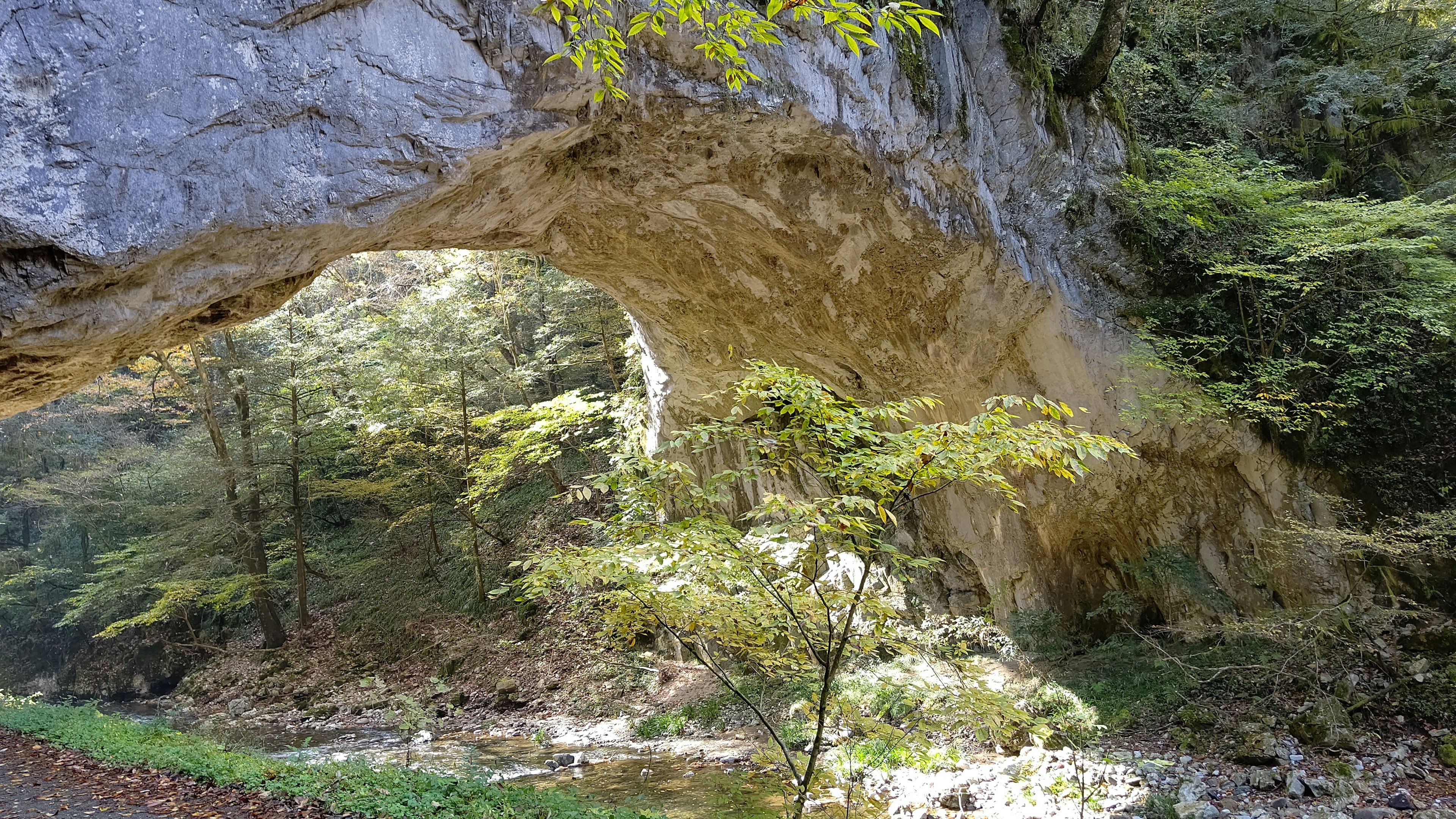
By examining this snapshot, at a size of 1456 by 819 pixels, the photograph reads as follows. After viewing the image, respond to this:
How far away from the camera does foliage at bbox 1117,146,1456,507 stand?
6.76 metres

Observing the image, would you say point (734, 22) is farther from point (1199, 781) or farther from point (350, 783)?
point (1199, 781)

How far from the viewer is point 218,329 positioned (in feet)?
16.1

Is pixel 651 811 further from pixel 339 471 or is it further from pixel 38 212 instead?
pixel 339 471

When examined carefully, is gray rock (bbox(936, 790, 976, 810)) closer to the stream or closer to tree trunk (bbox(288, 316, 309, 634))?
the stream

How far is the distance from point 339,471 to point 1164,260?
50.1 ft

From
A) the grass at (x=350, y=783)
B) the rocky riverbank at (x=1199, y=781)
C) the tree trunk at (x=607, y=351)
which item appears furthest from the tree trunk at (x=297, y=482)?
the rocky riverbank at (x=1199, y=781)

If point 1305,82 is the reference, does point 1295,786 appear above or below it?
below

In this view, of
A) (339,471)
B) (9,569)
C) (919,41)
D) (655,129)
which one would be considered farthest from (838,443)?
(9,569)

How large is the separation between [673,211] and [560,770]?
19.0 ft

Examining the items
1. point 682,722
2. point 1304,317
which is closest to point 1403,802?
point 1304,317

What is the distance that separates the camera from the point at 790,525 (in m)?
3.20

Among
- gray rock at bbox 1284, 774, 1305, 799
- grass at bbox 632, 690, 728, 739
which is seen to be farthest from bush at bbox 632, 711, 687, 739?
gray rock at bbox 1284, 774, 1305, 799

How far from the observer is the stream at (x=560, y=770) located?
6.40 meters

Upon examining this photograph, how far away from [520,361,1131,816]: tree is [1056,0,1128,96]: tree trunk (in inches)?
233
